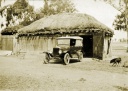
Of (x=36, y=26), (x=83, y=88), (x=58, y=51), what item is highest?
(x=36, y=26)

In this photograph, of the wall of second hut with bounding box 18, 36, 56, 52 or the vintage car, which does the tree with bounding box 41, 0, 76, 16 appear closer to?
the wall of second hut with bounding box 18, 36, 56, 52

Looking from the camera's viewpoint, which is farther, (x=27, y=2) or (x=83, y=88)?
(x=27, y=2)

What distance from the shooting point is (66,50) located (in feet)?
58.2

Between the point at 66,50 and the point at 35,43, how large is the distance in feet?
31.8

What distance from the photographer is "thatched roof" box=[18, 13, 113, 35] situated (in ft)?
75.8

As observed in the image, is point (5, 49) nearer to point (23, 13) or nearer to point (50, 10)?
point (23, 13)

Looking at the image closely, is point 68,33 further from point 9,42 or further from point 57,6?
point 57,6

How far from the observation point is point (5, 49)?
3059 cm

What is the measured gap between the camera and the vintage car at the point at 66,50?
17.5 m

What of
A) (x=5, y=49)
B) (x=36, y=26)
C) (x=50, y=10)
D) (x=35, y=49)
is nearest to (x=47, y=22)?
(x=36, y=26)

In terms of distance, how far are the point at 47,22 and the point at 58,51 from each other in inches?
421

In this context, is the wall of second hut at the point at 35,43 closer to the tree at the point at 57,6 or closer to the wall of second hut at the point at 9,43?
the wall of second hut at the point at 9,43

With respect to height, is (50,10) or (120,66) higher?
(50,10)

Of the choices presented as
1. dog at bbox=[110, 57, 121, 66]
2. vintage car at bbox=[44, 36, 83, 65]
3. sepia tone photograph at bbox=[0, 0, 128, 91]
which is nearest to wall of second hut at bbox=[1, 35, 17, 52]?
sepia tone photograph at bbox=[0, 0, 128, 91]
